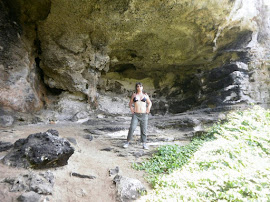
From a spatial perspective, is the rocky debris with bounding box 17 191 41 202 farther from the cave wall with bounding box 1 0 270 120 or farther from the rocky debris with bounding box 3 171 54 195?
the cave wall with bounding box 1 0 270 120

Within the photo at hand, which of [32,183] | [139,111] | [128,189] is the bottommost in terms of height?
[128,189]

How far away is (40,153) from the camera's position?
348 cm

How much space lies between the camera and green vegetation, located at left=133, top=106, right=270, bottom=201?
2.87 meters

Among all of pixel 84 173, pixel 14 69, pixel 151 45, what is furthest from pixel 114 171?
pixel 151 45

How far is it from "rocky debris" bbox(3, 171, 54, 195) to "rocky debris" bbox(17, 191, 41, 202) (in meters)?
0.11

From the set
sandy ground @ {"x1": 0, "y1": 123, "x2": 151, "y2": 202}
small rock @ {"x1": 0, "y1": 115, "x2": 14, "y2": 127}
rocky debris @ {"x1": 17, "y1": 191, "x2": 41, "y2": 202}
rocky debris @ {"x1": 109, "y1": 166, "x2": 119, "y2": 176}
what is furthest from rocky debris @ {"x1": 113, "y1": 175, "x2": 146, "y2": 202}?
small rock @ {"x1": 0, "y1": 115, "x2": 14, "y2": 127}

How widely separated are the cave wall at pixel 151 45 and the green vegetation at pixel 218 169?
146 inches

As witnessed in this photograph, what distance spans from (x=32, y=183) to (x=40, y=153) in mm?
662

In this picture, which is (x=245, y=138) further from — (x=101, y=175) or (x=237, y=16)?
(x=237, y=16)

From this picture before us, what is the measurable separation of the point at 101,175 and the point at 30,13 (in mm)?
7070

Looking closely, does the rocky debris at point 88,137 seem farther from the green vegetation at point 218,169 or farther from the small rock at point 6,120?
the small rock at point 6,120

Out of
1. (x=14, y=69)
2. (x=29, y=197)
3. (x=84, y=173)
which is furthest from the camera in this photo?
(x=14, y=69)

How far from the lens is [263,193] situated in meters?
2.71

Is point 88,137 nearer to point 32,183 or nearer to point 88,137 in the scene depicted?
point 88,137
